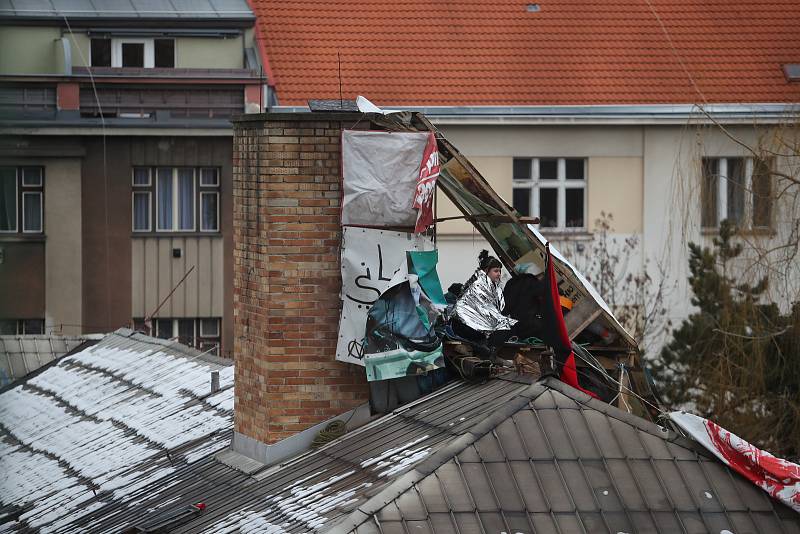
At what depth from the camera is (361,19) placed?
30.5 meters

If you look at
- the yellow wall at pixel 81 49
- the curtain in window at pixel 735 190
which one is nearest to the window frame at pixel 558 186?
the curtain in window at pixel 735 190

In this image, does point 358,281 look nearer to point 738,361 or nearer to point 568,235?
point 738,361

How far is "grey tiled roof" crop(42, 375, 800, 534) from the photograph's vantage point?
721cm

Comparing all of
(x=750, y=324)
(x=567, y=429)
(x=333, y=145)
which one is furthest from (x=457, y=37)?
(x=567, y=429)

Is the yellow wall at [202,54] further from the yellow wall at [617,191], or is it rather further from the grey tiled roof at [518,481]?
A: the grey tiled roof at [518,481]

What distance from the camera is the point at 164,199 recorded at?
30812mm

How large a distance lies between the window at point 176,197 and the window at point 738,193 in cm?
1080

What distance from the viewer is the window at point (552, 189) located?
97.8ft

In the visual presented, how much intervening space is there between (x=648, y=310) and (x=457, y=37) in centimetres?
733

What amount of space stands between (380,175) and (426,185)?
12.3 inches

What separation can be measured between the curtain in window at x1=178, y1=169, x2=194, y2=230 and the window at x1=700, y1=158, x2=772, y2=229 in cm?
1122

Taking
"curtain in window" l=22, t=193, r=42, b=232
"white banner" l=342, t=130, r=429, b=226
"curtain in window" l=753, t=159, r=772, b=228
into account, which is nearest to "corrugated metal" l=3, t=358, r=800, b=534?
A: "white banner" l=342, t=130, r=429, b=226

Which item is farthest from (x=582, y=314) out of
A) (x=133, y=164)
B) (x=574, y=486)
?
(x=133, y=164)

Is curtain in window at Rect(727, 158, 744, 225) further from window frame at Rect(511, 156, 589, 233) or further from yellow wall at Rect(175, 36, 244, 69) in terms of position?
yellow wall at Rect(175, 36, 244, 69)
